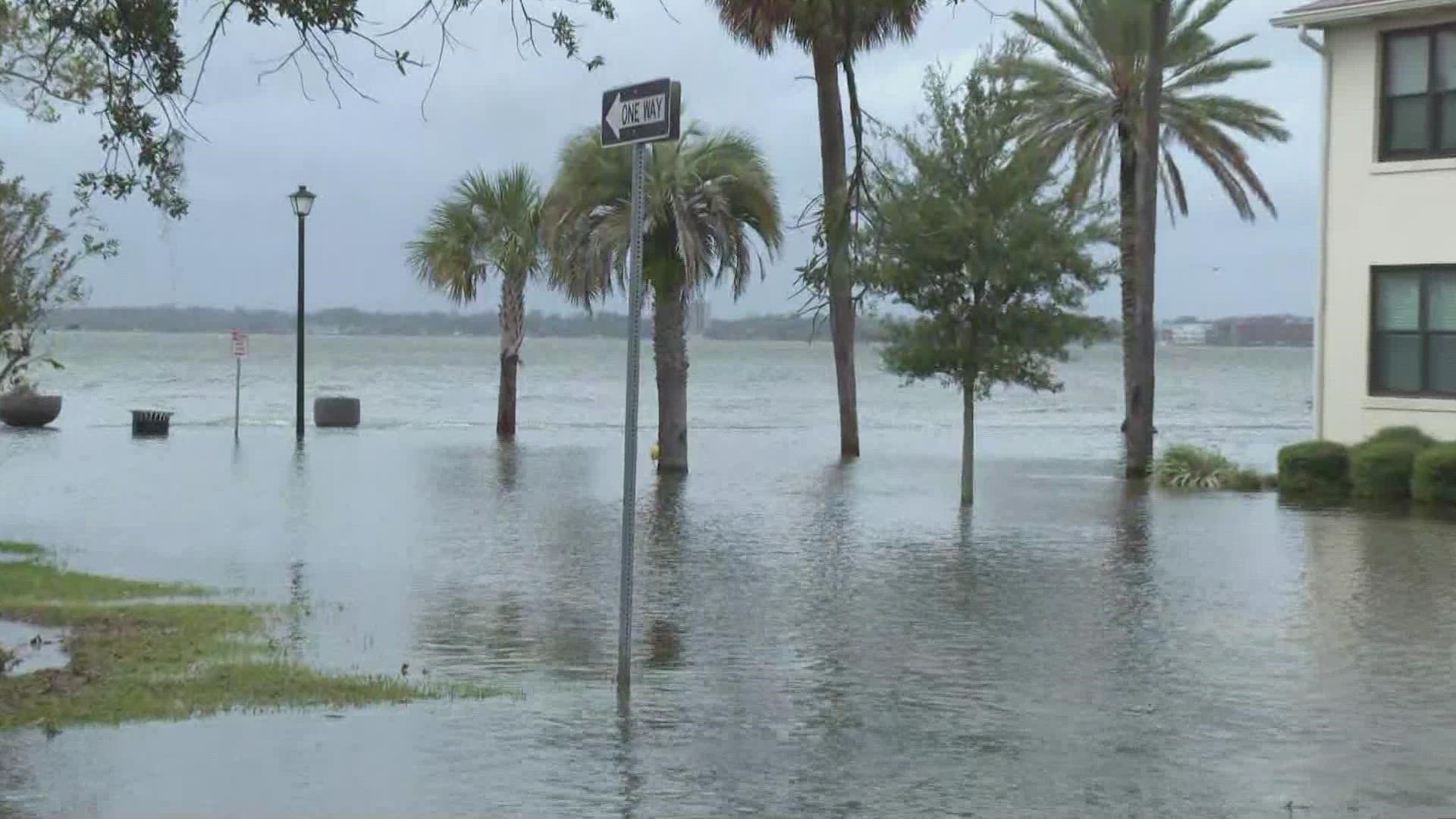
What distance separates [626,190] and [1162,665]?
18.9 meters

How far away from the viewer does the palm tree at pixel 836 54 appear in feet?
27.9

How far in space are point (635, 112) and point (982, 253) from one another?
1604 cm

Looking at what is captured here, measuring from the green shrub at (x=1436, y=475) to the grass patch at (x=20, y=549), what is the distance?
1675 cm

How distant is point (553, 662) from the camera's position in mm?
12148

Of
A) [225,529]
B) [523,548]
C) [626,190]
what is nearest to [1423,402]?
[626,190]

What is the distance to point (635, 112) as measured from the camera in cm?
960

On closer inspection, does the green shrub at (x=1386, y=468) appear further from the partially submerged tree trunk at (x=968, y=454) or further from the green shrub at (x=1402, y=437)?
the partially submerged tree trunk at (x=968, y=454)

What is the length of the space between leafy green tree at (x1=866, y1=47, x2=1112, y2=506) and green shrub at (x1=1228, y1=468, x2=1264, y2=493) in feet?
15.8

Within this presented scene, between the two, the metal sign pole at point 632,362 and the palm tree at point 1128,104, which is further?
the palm tree at point 1128,104

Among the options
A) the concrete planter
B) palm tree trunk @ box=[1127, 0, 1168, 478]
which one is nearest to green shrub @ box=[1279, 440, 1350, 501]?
palm tree trunk @ box=[1127, 0, 1168, 478]

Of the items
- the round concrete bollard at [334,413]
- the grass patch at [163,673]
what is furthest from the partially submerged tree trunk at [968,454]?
the round concrete bollard at [334,413]

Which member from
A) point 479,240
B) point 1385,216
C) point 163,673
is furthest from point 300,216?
point 163,673

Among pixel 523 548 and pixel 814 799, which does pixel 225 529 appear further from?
pixel 814 799

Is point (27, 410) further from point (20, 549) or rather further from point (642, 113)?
point (642, 113)
